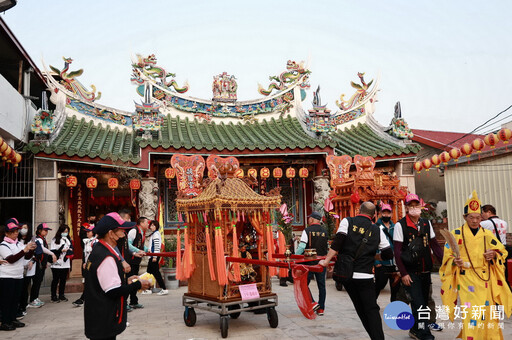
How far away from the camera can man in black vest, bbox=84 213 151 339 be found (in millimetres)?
3266

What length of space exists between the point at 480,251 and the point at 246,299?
2803 mm

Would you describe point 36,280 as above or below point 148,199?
below

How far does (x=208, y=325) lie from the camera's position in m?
5.90

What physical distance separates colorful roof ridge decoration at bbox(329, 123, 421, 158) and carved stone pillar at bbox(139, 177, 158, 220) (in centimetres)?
511

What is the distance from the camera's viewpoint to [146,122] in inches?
428

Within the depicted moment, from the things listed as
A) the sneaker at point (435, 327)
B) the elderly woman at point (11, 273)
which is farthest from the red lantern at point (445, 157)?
the elderly woman at point (11, 273)

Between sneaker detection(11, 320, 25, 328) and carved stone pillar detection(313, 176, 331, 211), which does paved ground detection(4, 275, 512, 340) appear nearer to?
sneaker detection(11, 320, 25, 328)

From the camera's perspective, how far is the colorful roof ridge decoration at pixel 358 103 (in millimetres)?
14273

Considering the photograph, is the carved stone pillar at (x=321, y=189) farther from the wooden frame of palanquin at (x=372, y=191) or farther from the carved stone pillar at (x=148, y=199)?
the carved stone pillar at (x=148, y=199)

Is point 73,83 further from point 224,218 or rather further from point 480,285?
point 480,285

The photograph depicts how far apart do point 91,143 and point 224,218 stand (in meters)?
6.14

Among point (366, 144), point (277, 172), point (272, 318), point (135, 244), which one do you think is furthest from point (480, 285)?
point (366, 144)

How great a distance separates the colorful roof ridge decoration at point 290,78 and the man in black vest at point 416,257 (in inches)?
369
